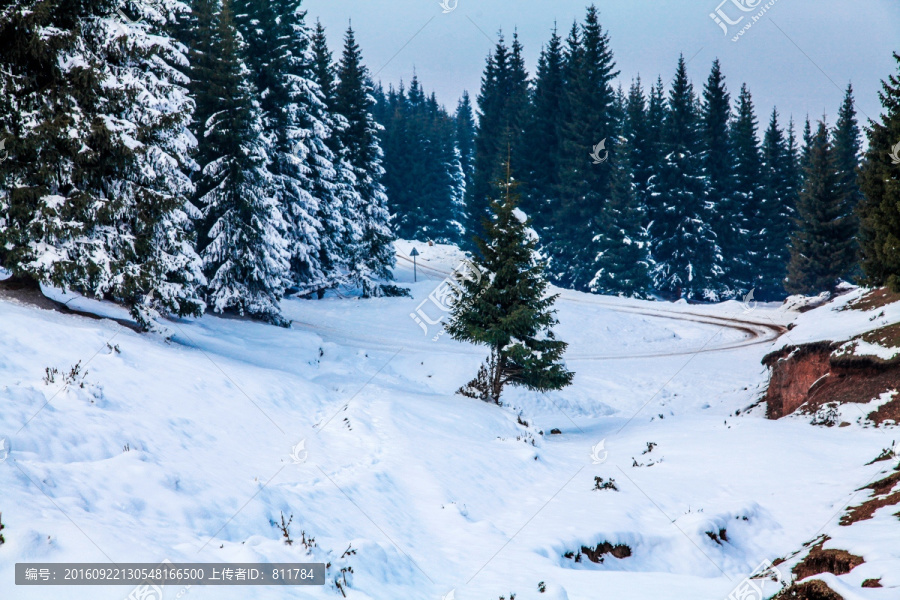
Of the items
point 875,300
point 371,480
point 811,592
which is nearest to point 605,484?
point 371,480

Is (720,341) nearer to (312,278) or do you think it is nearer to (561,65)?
(312,278)

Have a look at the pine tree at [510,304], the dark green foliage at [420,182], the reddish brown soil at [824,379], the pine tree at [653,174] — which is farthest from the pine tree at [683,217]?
the pine tree at [510,304]

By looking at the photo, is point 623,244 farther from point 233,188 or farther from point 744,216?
point 233,188

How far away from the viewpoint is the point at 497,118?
63.3 metres

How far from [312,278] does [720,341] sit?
73.6 feet

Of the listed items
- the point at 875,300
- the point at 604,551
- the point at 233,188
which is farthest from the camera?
the point at 233,188

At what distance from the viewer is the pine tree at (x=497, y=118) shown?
5478 centimetres

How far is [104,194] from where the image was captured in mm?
13992

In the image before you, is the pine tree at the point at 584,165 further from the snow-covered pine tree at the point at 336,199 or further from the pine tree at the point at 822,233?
the snow-covered pine tree at the point at 336,199

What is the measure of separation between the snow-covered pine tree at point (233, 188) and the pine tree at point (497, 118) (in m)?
28.6

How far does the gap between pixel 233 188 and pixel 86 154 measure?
1024 cm

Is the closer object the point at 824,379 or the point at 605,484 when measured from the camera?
the point at 605,484

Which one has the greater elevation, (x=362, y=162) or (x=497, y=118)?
(x=497, y=118)

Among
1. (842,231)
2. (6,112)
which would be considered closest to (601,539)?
(6,112)
